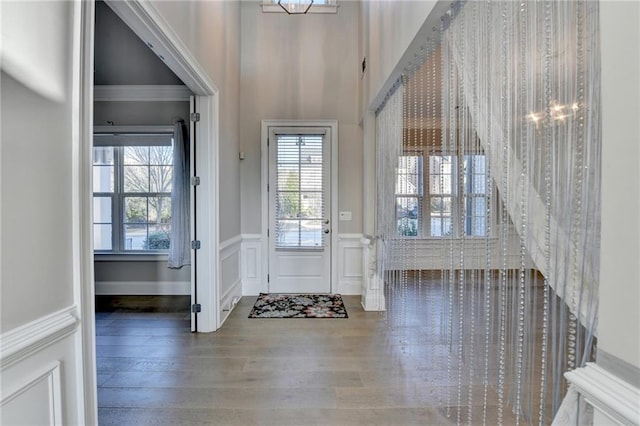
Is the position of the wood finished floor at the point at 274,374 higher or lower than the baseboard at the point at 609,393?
lower

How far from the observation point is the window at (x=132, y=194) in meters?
4.10

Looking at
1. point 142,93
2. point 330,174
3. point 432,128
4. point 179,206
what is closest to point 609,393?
point 432,128

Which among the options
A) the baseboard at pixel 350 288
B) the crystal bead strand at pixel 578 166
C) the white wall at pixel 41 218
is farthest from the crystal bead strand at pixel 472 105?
the baseboard at pixel 350 288

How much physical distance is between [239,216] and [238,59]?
2058mm

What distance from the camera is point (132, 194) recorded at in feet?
13.6

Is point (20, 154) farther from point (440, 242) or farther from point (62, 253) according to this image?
point (440, 242)

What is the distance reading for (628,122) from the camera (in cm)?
62

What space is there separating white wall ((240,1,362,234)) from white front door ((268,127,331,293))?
218mm

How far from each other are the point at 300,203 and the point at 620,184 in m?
3.65

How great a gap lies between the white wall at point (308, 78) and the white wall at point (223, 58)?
0.20 metres

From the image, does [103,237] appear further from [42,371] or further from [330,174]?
[42,371]

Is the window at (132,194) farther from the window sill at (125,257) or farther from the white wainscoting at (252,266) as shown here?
the white wainscoting at (252,266)

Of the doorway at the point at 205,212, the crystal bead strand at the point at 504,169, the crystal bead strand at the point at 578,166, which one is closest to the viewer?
the crystal bead strand at the point at 578,166

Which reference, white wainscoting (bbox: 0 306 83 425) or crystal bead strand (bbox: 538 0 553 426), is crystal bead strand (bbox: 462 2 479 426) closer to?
crystal bead strand (bbox: 538 0 553 426)
